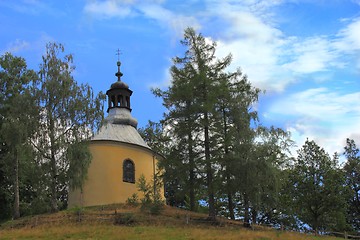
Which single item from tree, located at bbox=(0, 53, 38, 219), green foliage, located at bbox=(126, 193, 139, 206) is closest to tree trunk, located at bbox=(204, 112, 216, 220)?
green foliage, located at bbox=(126, 193, 139, 206)

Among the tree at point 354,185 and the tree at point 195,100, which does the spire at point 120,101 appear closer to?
the tree at point 195,100

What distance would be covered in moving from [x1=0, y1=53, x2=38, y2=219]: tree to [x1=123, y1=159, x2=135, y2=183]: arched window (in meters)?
6.54

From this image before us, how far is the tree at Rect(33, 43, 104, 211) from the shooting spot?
25.8 meters

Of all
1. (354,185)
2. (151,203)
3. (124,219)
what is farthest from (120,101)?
(354,185)

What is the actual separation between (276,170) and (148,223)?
7.42 meters

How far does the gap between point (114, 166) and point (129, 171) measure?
1251mm

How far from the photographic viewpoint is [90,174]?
2973 cm

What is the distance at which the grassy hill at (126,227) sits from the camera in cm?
1991

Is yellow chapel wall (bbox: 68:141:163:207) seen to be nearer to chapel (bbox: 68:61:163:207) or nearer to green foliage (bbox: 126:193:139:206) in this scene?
chapel (bbox: 68:61:163:207)

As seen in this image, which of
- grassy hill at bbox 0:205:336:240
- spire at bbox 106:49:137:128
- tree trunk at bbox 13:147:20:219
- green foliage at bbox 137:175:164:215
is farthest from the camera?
spire at bbox 106:49:137:128

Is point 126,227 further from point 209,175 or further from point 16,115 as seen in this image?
point 16,115

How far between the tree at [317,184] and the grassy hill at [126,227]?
702 cm

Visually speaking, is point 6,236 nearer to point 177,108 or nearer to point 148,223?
Answer: point 148,223

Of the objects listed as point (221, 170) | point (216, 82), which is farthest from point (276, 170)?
point (216, 82)
